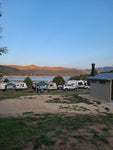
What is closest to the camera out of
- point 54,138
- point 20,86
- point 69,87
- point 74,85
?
point 54,138

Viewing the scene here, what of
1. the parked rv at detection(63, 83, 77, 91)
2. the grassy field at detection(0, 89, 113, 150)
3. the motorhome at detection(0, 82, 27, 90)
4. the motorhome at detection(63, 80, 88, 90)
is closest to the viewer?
the grassy field at detection(0, 89, 113, 150)

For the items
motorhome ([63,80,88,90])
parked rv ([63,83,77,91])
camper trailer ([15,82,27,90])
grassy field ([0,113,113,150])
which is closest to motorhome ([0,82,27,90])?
camper trailer ([15,82,27,90])

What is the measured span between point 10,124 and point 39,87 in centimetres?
2258

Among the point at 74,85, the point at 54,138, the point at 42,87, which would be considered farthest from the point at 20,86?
the point at 54,138

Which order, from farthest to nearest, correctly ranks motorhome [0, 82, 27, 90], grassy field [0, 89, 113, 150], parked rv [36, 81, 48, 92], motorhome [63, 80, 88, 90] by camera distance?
motorhome [63, 80, 88, 90], motorhome [0, 82, 27, 90], parked rv [36, 81, 48, 92], grassy field [0, 89, 113, 150]

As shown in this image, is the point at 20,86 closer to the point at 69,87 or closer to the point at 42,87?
the point at 42,87

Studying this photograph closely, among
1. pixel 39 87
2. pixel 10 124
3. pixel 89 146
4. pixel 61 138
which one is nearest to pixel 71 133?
pixel 61 138

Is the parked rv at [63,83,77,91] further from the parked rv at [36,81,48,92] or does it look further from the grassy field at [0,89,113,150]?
the grassy field at [0,89,113,150]

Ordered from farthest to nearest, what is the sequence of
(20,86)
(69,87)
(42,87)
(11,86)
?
1. (20,86)
2. (69,87)
3. (11,86)
4. (42,87)

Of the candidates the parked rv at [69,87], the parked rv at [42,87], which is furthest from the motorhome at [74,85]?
the parked rv at [42,87]

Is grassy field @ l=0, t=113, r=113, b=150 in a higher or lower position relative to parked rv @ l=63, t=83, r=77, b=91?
lower

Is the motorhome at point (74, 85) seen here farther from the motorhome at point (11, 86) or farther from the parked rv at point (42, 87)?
the motorhome at point (11, 86)

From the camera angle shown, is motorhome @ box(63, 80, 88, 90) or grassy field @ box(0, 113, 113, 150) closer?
grassy field @ box(0, 113, 113, 150)

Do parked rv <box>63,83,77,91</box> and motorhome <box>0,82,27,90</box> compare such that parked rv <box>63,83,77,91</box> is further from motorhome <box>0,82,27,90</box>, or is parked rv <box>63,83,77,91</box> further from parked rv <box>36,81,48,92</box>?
motorhome <box>0,82,27,90</box>
